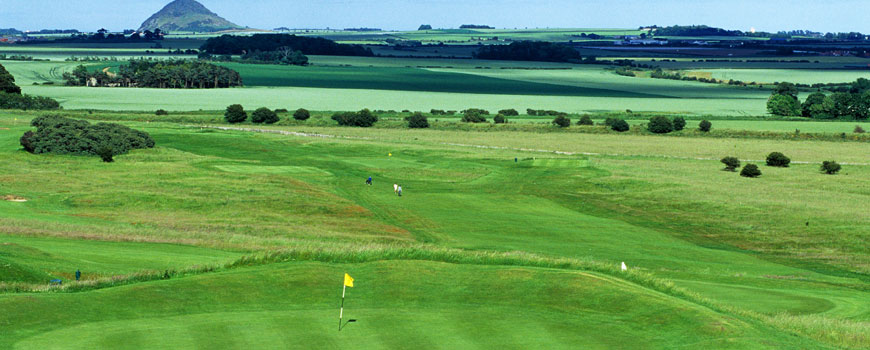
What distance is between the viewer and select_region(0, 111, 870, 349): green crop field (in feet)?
84.5

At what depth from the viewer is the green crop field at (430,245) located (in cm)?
2575

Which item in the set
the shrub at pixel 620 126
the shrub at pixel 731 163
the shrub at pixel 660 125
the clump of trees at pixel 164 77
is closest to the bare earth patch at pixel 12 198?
the shrub at pixel 731 163

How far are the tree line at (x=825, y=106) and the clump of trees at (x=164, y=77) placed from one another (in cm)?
10013

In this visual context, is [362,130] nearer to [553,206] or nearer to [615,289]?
[553,206]

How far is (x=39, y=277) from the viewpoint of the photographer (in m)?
31.3

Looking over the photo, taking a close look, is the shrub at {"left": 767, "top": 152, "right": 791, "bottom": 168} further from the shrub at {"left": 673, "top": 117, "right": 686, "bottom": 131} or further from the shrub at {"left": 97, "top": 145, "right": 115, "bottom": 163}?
the shrub at {"left": 97, "top": 145, "right": 115, "bottom": 163}

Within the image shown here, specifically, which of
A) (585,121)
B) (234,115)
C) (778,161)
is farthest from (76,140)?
(585,121)

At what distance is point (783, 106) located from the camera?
147000 millimetres

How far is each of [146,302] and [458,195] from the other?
4191cm

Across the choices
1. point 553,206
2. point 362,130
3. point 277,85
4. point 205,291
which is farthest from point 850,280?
point 277,85

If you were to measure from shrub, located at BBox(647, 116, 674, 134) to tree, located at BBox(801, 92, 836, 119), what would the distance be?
1322 inches

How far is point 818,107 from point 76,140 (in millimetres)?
104284

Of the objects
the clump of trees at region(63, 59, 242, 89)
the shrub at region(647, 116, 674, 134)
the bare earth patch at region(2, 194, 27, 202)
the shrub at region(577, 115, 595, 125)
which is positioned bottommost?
the clump of trees at region(63, 59, 242, 89)

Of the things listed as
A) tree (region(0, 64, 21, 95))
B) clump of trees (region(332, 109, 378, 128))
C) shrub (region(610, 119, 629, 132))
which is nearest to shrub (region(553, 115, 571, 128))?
shrub (region(610, 119, 629, 132))
